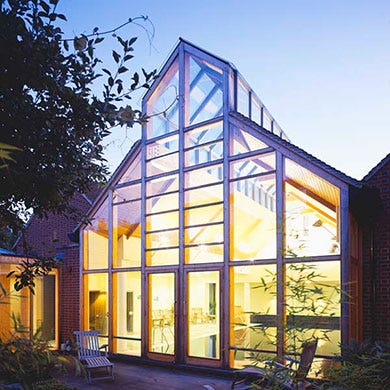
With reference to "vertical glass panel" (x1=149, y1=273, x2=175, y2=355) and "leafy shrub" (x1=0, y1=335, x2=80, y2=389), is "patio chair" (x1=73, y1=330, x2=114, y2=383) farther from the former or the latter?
"leafy shrub" (x1=0, y1=335, x2=80, y2=389)

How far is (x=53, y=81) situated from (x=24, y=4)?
653 mm

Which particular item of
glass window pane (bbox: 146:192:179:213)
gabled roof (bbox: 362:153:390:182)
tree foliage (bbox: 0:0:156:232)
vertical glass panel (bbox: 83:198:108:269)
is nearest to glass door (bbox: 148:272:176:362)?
glass window pane (bbox: 146:192:179:213)

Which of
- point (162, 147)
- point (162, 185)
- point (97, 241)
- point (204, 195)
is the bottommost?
point (97, 241)

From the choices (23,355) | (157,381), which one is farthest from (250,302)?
(23,355)

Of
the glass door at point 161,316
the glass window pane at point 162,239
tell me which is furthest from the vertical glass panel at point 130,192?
the glass door at point 161,316

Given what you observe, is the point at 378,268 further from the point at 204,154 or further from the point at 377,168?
the point at 204,154

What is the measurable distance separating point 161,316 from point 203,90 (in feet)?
16.9

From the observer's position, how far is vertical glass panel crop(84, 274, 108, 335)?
11.1 m

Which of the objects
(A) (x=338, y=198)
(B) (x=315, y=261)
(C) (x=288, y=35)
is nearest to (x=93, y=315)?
(B) (x=315, y=261)

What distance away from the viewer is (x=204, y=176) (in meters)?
9.40

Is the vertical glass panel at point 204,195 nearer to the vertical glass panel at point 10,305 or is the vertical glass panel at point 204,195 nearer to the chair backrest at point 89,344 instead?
the chair backrest at point 89,344

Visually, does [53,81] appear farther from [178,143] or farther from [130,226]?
[130,226]

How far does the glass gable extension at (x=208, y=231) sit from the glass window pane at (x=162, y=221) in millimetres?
24

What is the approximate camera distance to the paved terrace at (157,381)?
7695mm
